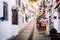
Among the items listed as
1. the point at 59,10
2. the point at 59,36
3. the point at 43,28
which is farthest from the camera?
the point at 43,28

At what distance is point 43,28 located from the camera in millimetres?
41094

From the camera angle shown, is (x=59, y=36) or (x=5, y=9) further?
(x=5, y=9)

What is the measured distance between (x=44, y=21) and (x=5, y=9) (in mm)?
4949

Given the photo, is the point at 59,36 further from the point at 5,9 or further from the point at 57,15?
the point at 57,15

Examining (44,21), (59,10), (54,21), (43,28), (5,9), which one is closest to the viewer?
(5,9)

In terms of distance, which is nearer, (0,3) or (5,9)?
(0,3)

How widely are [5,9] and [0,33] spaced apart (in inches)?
166

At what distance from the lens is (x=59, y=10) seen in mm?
26656

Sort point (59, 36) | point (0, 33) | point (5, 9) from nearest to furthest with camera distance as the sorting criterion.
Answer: point (0, 33), point (59, 36), point (5, 9)

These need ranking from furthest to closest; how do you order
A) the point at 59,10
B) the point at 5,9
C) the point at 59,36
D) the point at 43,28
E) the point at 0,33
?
the point at 43,28
the point at 59,10
the point at 5,9
the point at 59,36
the point at 0,33

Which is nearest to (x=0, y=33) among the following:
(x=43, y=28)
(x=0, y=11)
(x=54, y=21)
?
(x=0, y=11)

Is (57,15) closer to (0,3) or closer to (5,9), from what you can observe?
(5,9)

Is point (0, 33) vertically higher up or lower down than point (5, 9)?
lower down

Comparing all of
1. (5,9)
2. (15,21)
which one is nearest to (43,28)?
(15,21)
